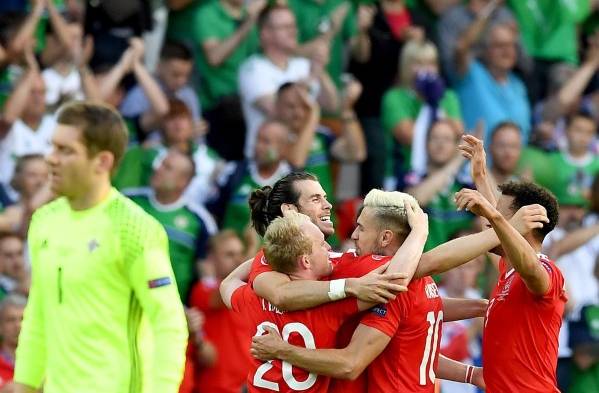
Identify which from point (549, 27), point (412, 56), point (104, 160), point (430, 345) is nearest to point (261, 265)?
point (430, 345)

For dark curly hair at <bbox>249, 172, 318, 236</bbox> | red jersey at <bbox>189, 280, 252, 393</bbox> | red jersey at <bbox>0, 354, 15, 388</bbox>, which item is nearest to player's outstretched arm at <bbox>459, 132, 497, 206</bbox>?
dark curly hair at <bbox>249, 172, 318, 236</bbox>

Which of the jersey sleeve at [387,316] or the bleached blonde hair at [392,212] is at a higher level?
the bleached blonde hair at [392,212]

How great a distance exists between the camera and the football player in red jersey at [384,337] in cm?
636

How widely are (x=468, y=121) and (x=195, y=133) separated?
2.68 m

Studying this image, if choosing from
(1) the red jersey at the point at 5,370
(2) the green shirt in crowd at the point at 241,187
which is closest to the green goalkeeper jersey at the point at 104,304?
(1) the red jersey at the point at 5,370

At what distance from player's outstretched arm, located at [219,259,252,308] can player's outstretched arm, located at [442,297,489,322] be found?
0.99 metres

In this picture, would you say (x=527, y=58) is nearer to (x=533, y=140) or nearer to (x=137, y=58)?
(x=533, y=140)

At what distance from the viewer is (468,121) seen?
13.1 meters

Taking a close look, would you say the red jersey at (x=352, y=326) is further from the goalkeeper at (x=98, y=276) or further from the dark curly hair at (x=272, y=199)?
the goalkeeper at (x=98, y=276)

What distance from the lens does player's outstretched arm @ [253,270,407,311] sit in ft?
20.6

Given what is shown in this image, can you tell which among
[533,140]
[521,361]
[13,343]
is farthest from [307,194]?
[533,140]

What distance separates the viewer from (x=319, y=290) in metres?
6.37

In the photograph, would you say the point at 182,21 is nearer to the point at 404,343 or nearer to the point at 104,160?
the point at 404,343

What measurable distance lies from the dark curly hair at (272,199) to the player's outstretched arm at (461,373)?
3.63ft
